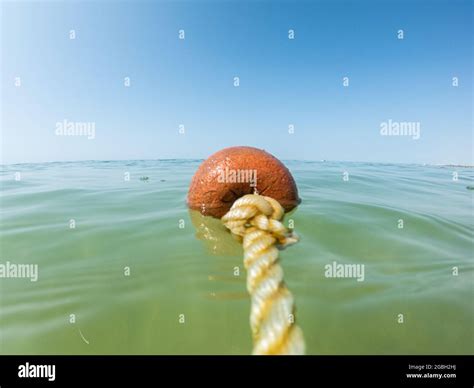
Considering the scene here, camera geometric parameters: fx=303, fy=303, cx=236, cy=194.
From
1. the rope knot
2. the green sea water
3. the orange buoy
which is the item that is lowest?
the green sea water

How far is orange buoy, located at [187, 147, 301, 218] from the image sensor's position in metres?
2.98

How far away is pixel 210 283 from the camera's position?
2303mm

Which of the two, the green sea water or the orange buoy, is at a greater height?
the orange buoy

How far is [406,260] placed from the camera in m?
2.74

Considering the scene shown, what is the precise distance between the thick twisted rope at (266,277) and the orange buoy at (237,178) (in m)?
0.38

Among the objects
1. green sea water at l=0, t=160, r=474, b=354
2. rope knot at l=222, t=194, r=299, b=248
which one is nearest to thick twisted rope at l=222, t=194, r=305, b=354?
rope knot at l=222, t=194, r=299, b=248

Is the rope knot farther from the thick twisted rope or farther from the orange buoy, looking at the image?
the orange buoy

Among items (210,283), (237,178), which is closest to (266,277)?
(210,283)

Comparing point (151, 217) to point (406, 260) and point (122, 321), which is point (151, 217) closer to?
point (122, 321)

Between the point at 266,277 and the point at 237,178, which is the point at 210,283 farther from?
the point at 237,178

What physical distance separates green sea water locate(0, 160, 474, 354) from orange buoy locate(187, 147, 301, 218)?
0.97 feet

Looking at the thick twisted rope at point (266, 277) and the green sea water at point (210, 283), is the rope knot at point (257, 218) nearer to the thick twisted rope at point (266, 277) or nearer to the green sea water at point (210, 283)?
the thick twisted rope at point (266, 277)

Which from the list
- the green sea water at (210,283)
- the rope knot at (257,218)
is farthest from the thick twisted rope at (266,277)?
the green sea water at (210,283)
